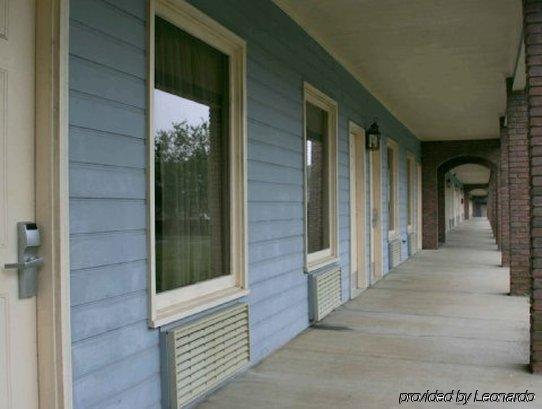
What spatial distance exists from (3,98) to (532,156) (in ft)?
10.9

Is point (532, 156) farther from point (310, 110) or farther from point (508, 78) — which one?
point (508, 78)

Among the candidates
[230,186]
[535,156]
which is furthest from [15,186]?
[535,156]

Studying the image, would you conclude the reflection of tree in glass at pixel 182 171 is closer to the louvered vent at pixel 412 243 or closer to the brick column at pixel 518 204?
the brick column at pixel 518 204

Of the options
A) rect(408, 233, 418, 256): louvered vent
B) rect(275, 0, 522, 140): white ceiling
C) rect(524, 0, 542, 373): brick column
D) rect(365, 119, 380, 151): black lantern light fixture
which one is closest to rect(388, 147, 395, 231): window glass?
rect(275, 0, 522, 140): white ceiling

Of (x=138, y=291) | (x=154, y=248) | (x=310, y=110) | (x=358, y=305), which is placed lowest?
(x=358, y=305)

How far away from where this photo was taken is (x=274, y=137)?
4.55 m

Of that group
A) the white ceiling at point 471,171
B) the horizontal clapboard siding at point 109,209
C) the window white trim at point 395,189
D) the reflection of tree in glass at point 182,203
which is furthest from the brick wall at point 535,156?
the white ceiling at point 471,171

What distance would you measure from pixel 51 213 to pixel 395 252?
896 cm

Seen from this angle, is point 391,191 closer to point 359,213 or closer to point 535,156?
point 359,213

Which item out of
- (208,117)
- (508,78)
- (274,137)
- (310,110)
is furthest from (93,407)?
(508,78)

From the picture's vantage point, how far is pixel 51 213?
2197 mm

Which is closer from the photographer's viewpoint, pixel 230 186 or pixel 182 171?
pixel 182 171

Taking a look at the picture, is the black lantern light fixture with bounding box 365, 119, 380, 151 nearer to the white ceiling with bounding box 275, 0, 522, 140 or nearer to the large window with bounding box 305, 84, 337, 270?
the white ceiling with bounding box 275, 0, 522, 140

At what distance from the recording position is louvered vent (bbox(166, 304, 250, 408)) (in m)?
2.93
